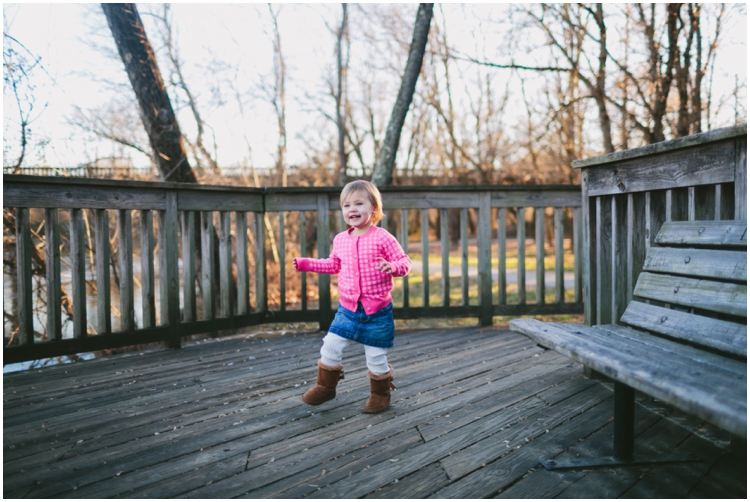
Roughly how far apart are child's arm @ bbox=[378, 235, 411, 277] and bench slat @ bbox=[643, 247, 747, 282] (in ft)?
3.47

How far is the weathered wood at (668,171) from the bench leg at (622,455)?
985mm

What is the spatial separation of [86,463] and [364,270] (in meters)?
1.36

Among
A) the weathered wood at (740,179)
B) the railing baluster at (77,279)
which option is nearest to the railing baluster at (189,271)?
the railing baluster at (77,279)

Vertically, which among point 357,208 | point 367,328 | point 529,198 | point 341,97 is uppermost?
point 341,97

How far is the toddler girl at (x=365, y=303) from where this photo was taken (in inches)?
95.9

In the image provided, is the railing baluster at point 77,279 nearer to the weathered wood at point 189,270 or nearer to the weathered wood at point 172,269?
the weathered wood at point 172,269

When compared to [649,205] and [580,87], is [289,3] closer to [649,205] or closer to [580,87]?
[580,87]

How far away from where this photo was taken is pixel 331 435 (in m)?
2.15

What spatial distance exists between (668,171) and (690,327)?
→ 85 centimetres

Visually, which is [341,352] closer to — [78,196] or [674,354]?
[674,354]

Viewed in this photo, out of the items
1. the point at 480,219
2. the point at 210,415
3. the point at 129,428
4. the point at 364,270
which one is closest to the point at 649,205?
the point at 364,270

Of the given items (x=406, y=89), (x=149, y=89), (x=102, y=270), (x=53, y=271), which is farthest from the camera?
Answer: (x=406, y=89)

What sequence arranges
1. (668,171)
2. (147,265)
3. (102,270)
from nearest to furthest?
(668,171)
(102,270)
(147,265)

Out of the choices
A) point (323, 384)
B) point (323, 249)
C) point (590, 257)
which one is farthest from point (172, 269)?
point (590, 257)
